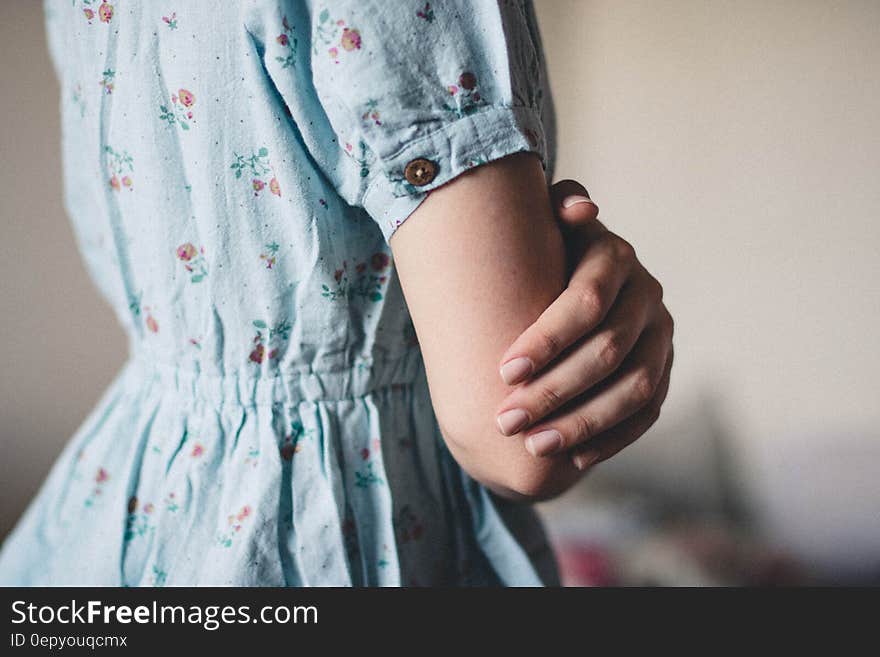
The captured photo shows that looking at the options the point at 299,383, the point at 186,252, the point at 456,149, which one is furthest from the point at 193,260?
the point at 456,149

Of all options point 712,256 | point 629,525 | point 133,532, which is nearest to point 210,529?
point 133,532

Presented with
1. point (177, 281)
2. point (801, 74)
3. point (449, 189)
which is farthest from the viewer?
point (801, 74)

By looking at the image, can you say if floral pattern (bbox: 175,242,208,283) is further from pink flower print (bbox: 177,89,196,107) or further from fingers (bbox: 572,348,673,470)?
fingers (bbox: 572,348,673,470)

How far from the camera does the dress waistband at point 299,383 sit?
479mm

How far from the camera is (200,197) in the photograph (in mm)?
428

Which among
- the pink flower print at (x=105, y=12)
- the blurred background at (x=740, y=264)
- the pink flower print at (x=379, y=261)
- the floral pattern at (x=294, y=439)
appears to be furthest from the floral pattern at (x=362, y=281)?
the blurred background at (x=740, y=264)

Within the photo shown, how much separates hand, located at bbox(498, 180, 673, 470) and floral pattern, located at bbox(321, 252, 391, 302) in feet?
0.39

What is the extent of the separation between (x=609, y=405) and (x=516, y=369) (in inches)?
3.3

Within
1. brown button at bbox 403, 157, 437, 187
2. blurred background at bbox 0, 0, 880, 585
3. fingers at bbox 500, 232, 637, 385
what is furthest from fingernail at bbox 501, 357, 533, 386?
blurred background at bbox 0, 0, 880, 585

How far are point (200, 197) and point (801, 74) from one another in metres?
1.63

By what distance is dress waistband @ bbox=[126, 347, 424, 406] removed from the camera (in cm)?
48

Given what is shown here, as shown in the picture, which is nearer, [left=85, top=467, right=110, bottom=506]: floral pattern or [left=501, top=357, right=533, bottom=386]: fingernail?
[left=501, top=357, right=533, bottom=386]: fingernail

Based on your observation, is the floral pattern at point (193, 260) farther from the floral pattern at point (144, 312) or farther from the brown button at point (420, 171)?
the brown button at point (420, 171)

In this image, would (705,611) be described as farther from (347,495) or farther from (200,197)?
(200,197)
